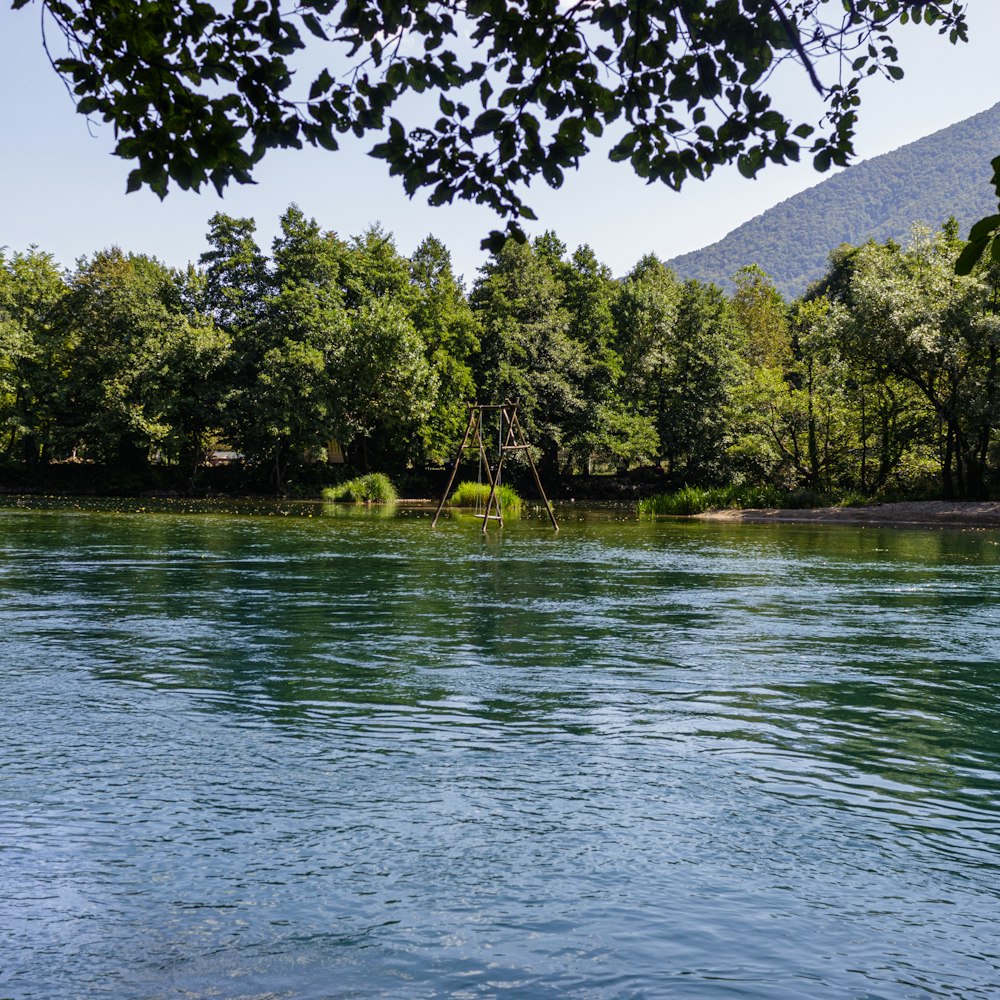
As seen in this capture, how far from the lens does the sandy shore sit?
4619 centimetres

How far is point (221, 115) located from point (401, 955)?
4.42m

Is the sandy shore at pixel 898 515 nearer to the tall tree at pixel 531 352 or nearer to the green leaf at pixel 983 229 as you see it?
the tall tree at pixel 531 352

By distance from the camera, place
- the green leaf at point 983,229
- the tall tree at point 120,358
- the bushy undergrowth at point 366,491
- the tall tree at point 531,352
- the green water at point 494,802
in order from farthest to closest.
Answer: the tall tree at point 531,352 → the tall tree at point 120,358 → the bushy undergrowth at point 366,491 → the green water at point 494,802 → the green leaf at point 983,229

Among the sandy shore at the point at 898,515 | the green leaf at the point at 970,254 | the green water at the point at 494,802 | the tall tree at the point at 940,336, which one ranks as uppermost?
the tall tree at the point at 940,336

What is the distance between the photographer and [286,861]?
671cm

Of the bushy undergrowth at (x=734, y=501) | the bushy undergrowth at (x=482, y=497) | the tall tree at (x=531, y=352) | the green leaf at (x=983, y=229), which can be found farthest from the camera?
the tall tree at (x=531, y=352)

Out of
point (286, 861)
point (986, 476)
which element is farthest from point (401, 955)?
point (986, 476)

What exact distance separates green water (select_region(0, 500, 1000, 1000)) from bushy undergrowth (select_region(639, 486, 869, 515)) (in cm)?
3464

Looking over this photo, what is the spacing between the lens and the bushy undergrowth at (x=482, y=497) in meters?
50.6

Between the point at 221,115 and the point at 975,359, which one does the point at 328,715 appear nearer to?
the point at 221,115

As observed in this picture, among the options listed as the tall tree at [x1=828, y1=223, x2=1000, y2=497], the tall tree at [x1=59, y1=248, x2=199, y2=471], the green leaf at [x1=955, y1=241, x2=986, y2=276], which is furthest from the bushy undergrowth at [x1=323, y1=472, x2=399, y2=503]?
the green leaf at [x1=955, y1=241, x2=986, y2=276]

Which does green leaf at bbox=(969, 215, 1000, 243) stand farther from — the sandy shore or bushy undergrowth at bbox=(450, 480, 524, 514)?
bushy undergrowth at bbox=(450, 480, 524, 514)

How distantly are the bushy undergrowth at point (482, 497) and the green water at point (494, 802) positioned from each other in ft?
106

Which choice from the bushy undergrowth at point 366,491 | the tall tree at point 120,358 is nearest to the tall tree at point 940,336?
the bushy undergrowth at point 366,491
